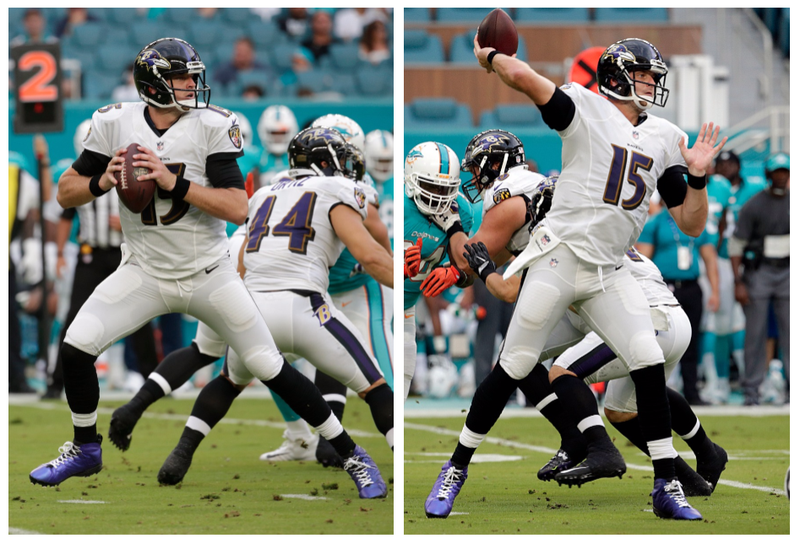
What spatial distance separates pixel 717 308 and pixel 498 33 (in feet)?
16.4

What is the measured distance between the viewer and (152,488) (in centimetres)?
410

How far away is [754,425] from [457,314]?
92.8 inches

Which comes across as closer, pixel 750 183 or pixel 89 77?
pixel 750 183

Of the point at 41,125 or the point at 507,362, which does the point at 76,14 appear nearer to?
the point at 41,125

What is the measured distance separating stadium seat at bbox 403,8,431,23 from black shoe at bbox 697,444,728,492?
315 inches

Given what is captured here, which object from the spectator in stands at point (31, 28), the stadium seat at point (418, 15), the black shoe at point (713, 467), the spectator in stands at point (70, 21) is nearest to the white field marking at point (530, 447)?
the black shoe at point (713, 467)

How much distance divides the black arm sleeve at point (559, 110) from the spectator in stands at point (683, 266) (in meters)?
4.01

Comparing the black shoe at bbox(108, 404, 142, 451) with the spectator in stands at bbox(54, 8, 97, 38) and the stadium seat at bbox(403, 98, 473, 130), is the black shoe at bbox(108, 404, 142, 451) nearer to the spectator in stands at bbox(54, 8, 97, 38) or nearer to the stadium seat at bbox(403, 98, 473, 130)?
the stadium seat at bbox(403, 98, 473, 130)

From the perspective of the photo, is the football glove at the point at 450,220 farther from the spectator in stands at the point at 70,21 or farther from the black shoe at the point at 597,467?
the spectator in stands at the point at 70,21

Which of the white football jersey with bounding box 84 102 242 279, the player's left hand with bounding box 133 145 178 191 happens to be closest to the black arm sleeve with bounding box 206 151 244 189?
the white football jersey with bounding box 84 102 242 279

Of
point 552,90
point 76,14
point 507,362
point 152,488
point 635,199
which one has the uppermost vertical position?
point 76,14

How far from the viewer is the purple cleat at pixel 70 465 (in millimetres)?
3572

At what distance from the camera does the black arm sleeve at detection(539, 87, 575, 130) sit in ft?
10.8
